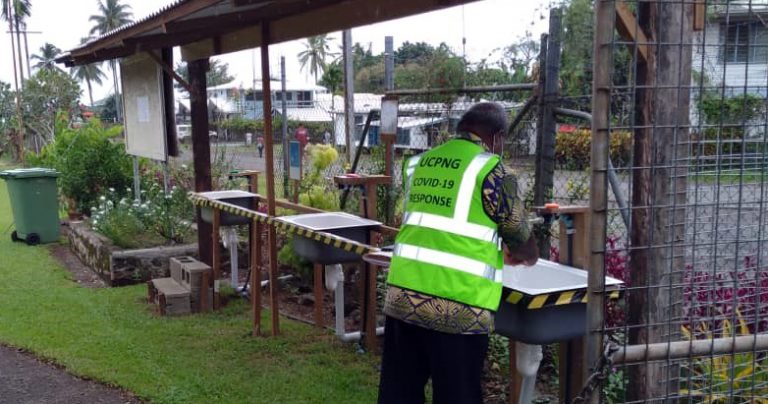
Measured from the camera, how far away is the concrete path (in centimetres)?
536

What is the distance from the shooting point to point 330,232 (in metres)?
5.82

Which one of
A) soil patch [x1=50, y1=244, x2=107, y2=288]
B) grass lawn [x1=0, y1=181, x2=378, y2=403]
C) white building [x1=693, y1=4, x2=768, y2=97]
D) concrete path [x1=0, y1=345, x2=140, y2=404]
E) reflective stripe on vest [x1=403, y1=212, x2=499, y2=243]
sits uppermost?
white building [x1=693, y1=4, x2=768, y2=97]

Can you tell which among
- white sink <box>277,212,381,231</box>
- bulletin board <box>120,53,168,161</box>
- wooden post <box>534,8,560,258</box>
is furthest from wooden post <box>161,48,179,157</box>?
wooden post <box>534,8,560,258</box>

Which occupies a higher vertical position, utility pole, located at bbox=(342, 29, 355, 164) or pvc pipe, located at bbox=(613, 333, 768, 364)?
utility pole, located at bbox=(342, 29, 355, 164)

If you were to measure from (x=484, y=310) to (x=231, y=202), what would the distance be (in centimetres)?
520

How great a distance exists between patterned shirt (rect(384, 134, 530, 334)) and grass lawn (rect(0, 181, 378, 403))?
79.6 inches

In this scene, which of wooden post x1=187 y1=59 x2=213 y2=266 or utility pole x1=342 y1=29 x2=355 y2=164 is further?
utility pole x1=342 y1=29 x2=355 y2=164

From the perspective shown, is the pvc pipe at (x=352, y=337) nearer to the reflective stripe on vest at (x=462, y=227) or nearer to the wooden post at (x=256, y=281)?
the wooden post at (x=256, y=281)

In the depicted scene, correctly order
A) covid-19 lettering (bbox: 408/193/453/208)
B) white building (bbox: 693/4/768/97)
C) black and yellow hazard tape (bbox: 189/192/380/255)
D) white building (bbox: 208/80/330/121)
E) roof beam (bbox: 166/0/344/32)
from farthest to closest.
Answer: white building (bbox: 208/80/330/121) → roof beam (bbox: 166/0/344/32) → black and yellow hazard tape (bbox: 189/192/380/255) → covid-19 lettering (bbox: 408/193/453/208) → white building (bbox: 693/4/768/97)

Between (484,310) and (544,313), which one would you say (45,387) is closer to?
(484,310)

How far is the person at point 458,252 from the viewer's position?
3.27 m

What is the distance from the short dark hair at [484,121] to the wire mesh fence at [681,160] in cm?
53

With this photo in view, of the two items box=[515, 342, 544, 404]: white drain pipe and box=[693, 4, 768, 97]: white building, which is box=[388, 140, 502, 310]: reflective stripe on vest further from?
box=[693, 4, 768, 97]: white building

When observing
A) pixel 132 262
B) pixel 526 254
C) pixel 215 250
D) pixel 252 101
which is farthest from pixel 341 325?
pixel 252 101
